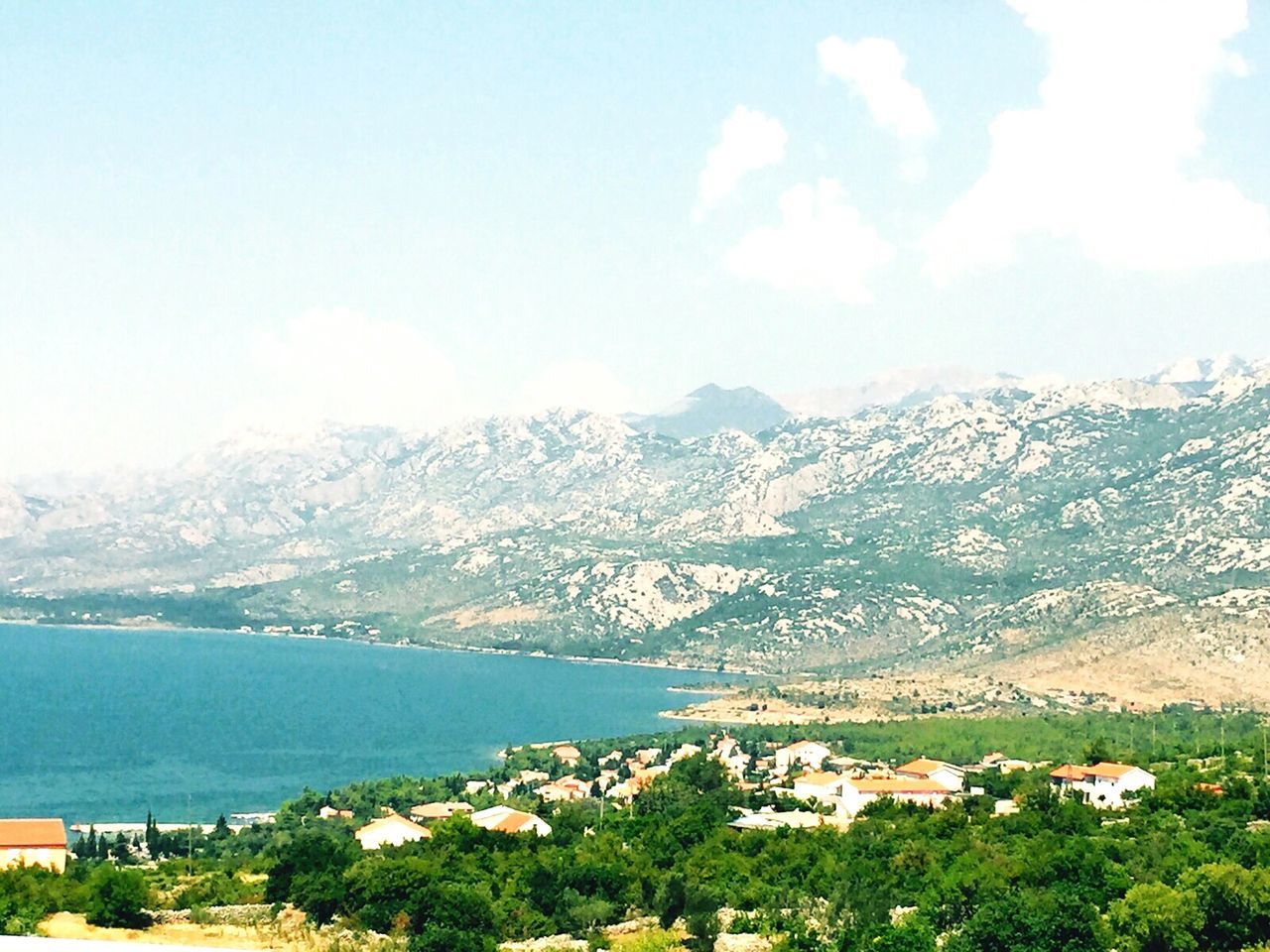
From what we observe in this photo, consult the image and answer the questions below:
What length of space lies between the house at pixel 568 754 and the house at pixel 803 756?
1306 centimetres

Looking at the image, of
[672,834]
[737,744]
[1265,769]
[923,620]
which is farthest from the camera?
[923,620]

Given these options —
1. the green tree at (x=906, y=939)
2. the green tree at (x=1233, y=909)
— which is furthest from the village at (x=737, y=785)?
the green tree at (x=1233, y=909)

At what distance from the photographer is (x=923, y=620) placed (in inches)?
7111

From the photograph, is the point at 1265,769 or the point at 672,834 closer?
the point at 672,834

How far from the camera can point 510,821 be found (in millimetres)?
57969

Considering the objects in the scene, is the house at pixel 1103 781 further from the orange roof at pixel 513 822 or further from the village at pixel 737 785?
the orange roof at pixel 513 822

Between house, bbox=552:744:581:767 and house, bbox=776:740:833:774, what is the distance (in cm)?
1306

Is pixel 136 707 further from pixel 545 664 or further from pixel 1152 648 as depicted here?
pixel 1152 648

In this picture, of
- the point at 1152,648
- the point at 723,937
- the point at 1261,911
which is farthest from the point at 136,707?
the point at 1261,911

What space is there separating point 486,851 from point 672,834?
7.08 m

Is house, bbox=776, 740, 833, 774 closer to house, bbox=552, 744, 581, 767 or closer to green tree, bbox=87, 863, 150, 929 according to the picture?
house, bbox=552, 744, 581, 767

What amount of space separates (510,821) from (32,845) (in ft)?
57.8

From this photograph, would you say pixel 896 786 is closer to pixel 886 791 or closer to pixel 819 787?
pixel 886 791

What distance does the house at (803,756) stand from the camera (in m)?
87.2
